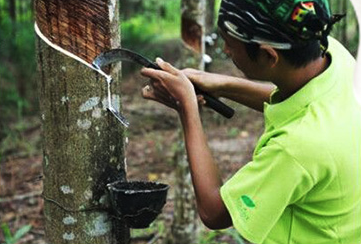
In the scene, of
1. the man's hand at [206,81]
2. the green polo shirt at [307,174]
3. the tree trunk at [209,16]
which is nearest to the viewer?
the green polo shirt at [307,174]

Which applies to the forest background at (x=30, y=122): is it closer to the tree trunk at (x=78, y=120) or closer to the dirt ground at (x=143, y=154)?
the dirt ground at (x=143, y=154)

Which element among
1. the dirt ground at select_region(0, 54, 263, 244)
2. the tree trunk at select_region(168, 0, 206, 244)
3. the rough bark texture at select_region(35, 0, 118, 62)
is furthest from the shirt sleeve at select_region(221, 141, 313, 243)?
the dirt ground at select_region(0, 54, 263, 244)

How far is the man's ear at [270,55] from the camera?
1902 millimetres

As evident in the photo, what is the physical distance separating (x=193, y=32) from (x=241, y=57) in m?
2.63

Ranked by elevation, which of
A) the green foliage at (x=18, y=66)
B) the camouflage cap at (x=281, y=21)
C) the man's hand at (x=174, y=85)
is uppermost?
the camouflage cap at (x=281, y=21)

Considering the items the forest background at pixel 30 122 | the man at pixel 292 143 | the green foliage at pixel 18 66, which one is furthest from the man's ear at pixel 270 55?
the green foliage at pixel 18 66

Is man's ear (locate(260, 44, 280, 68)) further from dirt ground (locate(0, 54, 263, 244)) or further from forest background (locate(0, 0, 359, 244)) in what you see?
dirt ground (locate(0, 54, 263, 244))

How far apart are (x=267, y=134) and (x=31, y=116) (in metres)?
8.67

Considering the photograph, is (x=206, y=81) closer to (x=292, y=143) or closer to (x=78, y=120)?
(x=78, y=120)

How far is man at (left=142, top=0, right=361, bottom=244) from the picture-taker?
6.06 ft

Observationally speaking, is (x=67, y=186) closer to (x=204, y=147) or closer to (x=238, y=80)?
(x=204, y=147)

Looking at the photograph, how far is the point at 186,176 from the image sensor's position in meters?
4.61

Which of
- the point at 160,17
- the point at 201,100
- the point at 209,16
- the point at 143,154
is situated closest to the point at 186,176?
the point at 201,100

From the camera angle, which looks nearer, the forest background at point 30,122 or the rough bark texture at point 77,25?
the rough bark texture at point 77,25
